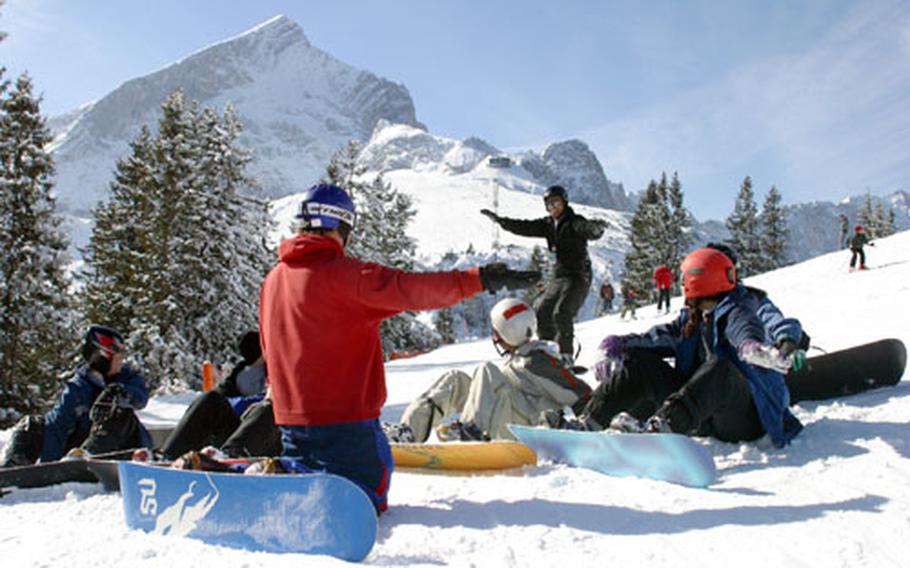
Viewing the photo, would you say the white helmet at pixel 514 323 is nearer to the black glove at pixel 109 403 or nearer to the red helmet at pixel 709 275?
the red helmet at pixel 709 275

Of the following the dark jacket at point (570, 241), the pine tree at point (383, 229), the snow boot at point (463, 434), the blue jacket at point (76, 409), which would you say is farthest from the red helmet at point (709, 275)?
the pine tree at point (383, 229)

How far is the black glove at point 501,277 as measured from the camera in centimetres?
270

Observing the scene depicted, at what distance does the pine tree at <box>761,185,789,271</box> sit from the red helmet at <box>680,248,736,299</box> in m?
49.3

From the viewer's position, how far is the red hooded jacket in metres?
2.87

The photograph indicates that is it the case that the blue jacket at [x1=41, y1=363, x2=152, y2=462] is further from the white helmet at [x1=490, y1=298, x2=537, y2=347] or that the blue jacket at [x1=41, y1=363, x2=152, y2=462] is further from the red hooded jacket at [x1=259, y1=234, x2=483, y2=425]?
the white helmet at [x1=490, y1=298, x2=537, y2=347]

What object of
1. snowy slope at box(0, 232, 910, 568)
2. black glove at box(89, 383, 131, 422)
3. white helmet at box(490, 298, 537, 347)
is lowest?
snowy slope at box(0, 232, 910, 568)

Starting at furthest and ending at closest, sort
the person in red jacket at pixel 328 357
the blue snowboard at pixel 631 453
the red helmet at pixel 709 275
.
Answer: the red helmet at pixel 709 275 < the blue snowboard at pixel 631 453 < the person in red jacket at pixel 328 357

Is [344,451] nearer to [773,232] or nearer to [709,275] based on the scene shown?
[709,275]

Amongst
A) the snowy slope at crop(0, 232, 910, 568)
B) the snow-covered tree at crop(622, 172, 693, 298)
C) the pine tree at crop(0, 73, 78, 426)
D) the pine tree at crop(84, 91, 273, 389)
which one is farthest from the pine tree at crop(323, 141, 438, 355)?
the snowy slope at crop(0, 232, 910, 568)

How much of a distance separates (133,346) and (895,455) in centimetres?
2040

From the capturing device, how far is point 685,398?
11.9 feet

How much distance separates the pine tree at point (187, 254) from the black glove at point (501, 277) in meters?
19.0

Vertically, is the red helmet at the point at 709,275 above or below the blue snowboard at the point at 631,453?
above

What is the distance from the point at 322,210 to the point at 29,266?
60.0 feet
